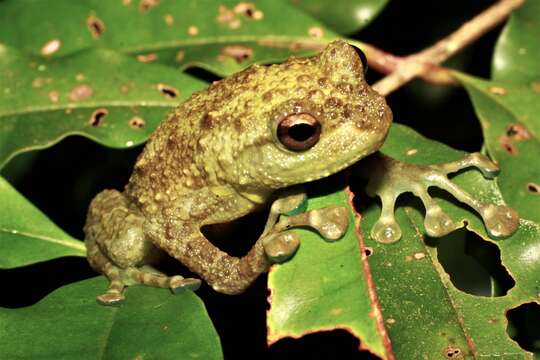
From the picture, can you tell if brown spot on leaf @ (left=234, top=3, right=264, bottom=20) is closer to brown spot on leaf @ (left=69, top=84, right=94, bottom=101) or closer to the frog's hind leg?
brown spot on leaf @ (left=69, top=84, right=94, bottom=101)

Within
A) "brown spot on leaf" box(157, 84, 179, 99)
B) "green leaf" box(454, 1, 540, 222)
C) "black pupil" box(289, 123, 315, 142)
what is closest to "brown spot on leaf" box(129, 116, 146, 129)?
"brown spot on leaf" box(157, 84, 179, 99)

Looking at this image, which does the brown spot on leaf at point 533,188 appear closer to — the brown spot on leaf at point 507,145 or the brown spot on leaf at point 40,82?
the brown spot on leaf at point 507,145

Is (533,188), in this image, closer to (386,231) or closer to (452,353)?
(386,231)

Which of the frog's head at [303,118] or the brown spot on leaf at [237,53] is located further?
the brown spot on leaf at [237,53]

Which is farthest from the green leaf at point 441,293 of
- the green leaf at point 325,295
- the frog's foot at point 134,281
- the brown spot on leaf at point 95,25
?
the brown spot on leaf at point 95,25

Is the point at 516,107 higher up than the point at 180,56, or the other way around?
the point at 180,56

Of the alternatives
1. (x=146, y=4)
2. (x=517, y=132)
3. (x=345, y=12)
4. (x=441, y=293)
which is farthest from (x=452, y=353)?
(x=146, y=4)

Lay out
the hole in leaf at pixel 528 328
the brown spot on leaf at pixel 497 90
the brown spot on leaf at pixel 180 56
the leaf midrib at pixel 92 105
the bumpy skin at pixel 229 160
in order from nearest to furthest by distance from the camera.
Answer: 1. the bumpy skin at pixel 229 160
2. the hole in leaf at pixel 528 328
3. the brown spot on leaf at pixel 497 90
4. the leaf midrib at pixel 92 105
5. the brown spot on leaf at pixel 180 56
